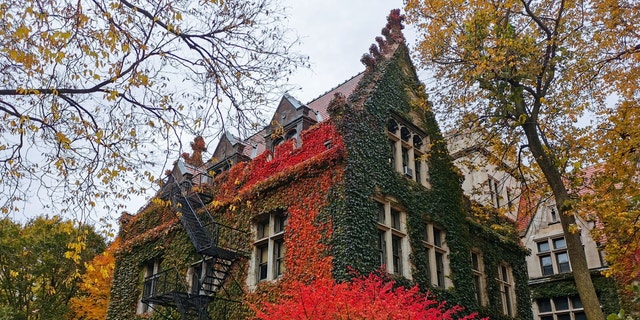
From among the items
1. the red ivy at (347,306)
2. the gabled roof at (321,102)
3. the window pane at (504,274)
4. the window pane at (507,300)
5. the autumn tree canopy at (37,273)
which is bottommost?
the red ivy at (347,306)

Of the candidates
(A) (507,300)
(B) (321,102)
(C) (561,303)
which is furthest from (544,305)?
(B) (321,102)

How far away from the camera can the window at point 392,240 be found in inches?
657

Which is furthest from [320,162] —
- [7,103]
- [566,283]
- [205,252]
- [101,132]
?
[566,283]

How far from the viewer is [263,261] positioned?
1806cm

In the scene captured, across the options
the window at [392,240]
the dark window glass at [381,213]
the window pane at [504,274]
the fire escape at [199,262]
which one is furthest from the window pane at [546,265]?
the fire escape at [199,262]

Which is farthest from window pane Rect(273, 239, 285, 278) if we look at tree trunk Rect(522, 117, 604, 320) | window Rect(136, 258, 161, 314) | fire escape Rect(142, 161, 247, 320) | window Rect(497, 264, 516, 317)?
window Rect(497, 264, 516, 317)

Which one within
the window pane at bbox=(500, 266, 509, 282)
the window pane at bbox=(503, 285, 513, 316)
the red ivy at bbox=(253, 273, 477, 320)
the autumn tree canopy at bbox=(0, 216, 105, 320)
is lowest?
the red ivy at bbox=(253, 273, 477, 320)

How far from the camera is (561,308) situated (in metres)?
28.4

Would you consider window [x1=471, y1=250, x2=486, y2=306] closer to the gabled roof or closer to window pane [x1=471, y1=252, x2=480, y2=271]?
window pane [x1=471, y1=252, x2=480, y2=271]

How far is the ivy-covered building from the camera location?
53.9 ft

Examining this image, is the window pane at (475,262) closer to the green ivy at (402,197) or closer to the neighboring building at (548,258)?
the green ivy at (402,197)

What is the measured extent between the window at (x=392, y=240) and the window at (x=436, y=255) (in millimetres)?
1151

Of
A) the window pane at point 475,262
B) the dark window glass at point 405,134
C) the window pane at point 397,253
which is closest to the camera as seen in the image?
the window pane at point 397,253

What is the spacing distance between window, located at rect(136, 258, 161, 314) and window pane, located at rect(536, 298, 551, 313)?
63.3 ft
